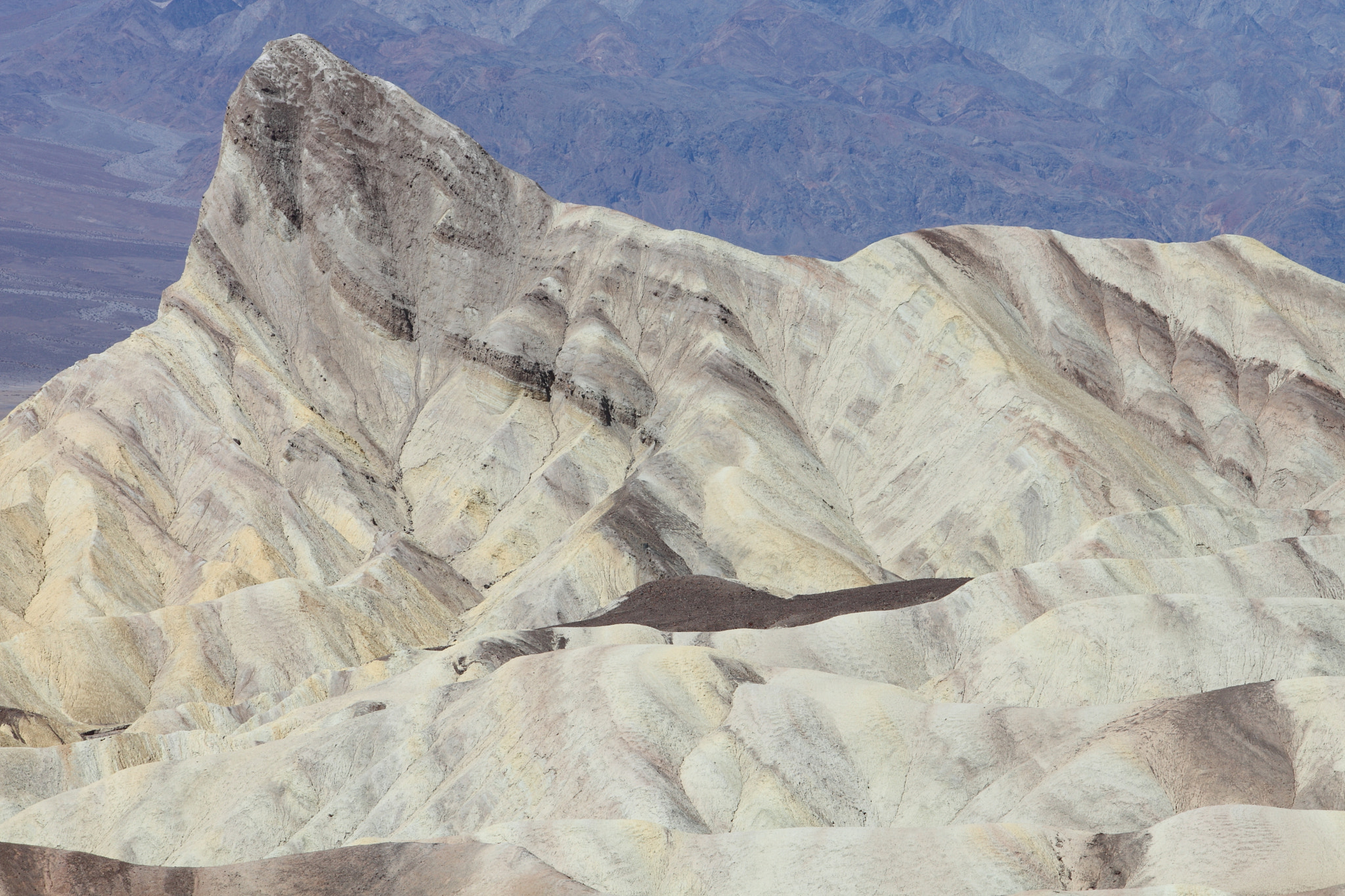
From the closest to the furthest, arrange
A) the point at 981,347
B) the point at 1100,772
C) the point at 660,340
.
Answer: the point at 1100,772 < the point at 981,347 < the point at 660,340

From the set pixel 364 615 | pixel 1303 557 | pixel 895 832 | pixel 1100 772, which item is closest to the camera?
pixel 895 832

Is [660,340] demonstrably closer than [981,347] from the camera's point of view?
No

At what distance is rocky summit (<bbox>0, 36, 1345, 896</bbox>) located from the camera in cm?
4012

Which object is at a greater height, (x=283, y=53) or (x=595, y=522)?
(x=283, y=53)

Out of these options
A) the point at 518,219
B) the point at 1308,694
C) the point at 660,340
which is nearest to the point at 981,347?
the point at 660,340

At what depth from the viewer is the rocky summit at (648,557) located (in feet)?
132

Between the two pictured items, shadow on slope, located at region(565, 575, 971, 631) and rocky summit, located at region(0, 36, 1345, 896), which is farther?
shadow on slope, located at region(565, 575, 971, 631)

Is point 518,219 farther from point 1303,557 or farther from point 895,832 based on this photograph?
point 895,832

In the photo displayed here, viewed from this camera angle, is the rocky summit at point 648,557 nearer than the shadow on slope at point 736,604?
Yes

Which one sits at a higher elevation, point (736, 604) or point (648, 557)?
point (736, 604)

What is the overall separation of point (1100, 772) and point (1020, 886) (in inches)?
302

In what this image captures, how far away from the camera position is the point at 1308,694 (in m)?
42.3

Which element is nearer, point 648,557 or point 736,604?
point 736,604

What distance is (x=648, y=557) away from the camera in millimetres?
72500
